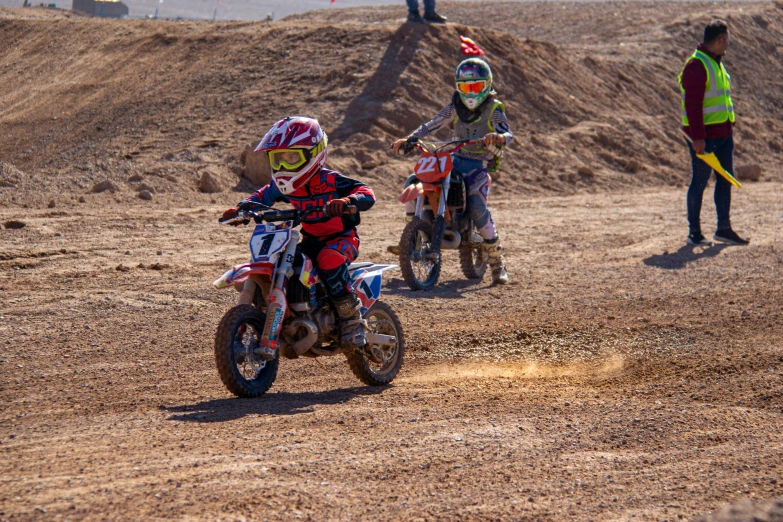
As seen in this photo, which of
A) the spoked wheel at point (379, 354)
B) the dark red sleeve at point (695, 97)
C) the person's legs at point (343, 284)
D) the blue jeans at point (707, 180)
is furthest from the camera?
the blue jeans at point (707, 180)

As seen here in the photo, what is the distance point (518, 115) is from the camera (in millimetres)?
20281

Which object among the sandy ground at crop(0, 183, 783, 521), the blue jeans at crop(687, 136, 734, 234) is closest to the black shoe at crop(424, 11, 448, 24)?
the blue jeans at crop(687, 136, 734, 234)

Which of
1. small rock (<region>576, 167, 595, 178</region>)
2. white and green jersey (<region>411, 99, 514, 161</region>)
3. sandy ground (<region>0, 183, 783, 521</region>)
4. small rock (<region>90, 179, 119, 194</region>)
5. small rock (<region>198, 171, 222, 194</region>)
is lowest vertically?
sandy ground (<region>0, 183, 783, 521</region>)

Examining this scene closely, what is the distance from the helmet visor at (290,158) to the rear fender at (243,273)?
0.70m

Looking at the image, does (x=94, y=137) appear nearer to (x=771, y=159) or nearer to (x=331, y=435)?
(x=331, y=435)

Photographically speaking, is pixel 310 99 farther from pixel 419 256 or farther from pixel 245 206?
pixel 245 206

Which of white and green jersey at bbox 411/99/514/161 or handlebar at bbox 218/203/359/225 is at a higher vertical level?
white and green jersey at bbox 411/99/514/161

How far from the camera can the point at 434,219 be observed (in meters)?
10.2

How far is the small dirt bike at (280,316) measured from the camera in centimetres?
595

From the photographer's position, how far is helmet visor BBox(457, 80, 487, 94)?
34.7ft

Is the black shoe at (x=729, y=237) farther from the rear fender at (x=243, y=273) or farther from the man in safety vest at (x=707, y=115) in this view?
the rear fender at (x=243, y=273)

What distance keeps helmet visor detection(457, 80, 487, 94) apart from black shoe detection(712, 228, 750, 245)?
4.64m

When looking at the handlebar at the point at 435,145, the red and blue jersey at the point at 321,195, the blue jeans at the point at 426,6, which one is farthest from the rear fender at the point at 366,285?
the blue jeans at the point at 426,6

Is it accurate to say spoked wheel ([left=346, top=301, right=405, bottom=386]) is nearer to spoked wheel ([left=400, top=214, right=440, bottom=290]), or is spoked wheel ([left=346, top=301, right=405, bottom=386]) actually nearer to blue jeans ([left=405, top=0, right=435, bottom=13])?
spoked wheel ([left=400, top=214, right=440, bottom=290])
